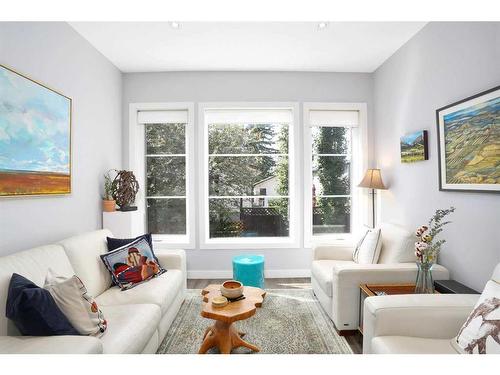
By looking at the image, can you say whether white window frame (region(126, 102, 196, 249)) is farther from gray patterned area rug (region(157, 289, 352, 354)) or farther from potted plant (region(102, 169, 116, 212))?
gray patterned area rug (region(157, 289, 352, 354))

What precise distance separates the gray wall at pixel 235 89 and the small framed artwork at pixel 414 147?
92 cm

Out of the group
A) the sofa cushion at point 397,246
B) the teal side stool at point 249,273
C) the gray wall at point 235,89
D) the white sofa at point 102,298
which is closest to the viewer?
the white sofa at point 102,298

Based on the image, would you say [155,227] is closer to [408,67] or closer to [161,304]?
[161,304]

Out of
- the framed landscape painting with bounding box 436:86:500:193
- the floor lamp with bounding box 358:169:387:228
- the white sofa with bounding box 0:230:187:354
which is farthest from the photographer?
the floor lamp with bounding box 358:169:387:228

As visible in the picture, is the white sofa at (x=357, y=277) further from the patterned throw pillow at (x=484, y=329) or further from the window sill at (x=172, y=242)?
the window sill at (x=172, y=242)

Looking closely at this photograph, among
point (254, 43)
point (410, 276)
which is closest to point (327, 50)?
point (254, 43)

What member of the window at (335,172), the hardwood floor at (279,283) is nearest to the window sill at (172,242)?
the hardwood floor at (279,283)

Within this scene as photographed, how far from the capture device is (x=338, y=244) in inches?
131

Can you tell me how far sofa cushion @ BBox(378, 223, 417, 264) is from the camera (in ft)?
8.52

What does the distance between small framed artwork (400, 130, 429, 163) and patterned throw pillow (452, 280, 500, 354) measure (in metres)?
1.54

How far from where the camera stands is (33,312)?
1.45m

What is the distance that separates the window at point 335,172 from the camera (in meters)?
4.02

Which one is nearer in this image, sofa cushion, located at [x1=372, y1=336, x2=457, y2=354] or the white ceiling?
sofa cushion, located at [x1=372, y1=336, x2=457, y2=354]

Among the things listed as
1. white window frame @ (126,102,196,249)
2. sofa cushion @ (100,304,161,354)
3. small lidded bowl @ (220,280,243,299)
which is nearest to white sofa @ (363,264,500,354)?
small lidded bowl @ (220,280,243,299)
